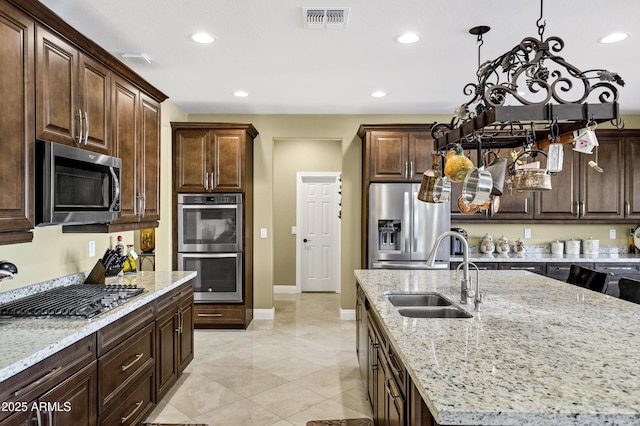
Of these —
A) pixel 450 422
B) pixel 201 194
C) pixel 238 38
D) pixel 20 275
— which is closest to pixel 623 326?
pixel 450 422

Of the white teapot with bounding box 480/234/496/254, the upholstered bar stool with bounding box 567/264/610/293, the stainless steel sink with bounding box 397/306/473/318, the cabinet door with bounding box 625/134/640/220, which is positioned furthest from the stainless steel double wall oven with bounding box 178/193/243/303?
the cabinet door with bounding box 625/134/640/220

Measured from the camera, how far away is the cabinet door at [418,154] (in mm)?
4832

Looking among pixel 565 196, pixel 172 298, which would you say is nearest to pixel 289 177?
pixel 565 196

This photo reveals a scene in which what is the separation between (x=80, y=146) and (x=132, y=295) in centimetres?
92

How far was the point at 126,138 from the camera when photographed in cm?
289

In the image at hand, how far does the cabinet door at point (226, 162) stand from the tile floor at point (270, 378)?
1.71m

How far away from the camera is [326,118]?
539cm

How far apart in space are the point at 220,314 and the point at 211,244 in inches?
32.5

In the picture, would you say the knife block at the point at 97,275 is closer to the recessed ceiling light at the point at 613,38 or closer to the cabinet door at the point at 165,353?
the cabinet door at the point at 165,353

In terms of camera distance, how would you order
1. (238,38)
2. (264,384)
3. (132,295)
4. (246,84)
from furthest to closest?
(246,84) → (264,384) → (238,38) → (132,295)

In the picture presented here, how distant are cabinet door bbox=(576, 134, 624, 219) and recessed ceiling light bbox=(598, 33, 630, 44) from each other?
2.37 m

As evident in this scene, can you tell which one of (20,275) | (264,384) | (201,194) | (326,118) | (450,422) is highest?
(326,118)

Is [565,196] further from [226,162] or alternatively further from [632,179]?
[226,162]

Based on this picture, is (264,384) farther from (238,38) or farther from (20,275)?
(238,38)
